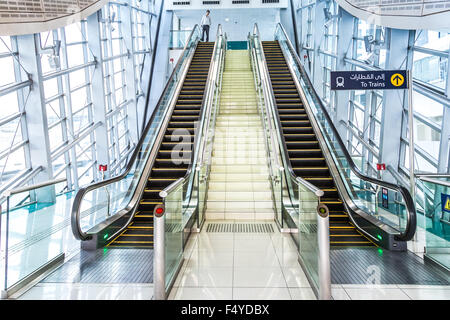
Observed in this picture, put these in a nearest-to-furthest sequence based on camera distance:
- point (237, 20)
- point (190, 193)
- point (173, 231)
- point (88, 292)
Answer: point (88, 292) → point (173, 231) → point (190, 193) → point (237, 20)

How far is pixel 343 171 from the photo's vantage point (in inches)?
316

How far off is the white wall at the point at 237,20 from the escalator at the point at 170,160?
1074cm

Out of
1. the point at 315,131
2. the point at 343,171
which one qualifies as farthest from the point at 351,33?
the point at 343,171

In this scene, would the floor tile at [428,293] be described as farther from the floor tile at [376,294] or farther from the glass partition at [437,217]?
the glass partition at [437,217]

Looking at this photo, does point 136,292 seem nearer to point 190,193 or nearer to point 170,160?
point 190,193

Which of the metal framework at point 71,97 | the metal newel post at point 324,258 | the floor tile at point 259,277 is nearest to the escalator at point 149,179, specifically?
the floor tile at point 259,277

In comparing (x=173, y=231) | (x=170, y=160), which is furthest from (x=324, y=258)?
(x=170, y=160)

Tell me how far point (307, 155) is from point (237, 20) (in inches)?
723

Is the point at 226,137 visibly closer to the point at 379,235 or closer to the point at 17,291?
the point at 379,235

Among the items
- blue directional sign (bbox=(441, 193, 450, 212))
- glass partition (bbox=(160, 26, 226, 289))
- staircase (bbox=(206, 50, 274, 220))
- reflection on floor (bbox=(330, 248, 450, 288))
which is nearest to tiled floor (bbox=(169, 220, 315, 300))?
glass partition (bbox=(160, 26, 226, 289))

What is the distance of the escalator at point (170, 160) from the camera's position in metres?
6.71

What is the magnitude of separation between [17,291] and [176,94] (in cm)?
907

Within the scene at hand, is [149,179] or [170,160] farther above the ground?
[170,160]

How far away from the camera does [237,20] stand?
25.3 meters
